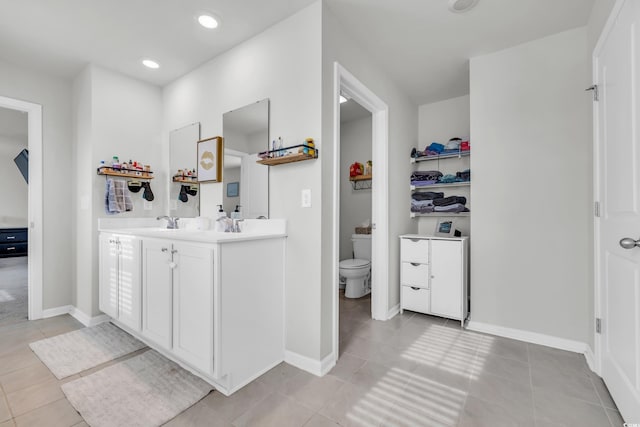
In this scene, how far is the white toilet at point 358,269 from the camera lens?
3.42 m

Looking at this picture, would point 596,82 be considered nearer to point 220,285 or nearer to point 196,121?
point 220,285

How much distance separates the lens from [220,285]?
161cm

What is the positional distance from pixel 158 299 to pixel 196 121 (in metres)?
1.73

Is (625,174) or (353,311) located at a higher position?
(625,174)

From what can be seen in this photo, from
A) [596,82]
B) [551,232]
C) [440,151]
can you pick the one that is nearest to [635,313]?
[551,232]

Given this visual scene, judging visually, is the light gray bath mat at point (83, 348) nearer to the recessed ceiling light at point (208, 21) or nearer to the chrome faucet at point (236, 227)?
→ the chrome faucet at point (236, 227)

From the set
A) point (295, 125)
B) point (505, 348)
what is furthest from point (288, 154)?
point (505, 348)

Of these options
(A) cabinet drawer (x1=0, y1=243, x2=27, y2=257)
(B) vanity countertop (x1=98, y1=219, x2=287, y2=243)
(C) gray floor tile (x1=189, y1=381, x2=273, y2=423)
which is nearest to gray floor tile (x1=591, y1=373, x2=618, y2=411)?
(C) gray floor tile (x1=189, y1=381, x2=273, y2=423)

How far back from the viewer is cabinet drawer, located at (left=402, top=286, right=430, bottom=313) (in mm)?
2920

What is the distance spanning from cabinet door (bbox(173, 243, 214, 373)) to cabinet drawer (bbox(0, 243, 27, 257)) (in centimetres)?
708

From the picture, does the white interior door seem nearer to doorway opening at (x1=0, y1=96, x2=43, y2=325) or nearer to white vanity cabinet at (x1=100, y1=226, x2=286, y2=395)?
white vanity cabinet at (x1=100, y1=226, x2=286, y2=395)

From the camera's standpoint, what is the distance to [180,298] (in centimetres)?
182

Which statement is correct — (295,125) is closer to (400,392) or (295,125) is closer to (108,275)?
(400,392)

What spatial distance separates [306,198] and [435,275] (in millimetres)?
1702
